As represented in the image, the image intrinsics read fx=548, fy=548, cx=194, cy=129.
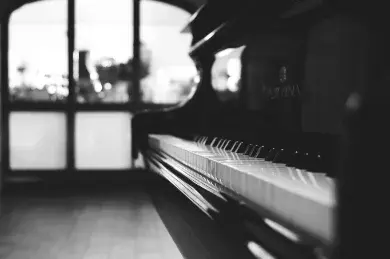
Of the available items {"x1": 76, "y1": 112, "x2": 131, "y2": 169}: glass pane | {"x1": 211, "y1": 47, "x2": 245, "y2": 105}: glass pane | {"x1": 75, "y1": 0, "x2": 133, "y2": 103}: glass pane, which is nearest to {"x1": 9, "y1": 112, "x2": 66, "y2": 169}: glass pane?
{"x1": 76, "y1": 112, "x2": 131, "y2": 169}: glass pane

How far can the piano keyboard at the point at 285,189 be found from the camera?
0.78m

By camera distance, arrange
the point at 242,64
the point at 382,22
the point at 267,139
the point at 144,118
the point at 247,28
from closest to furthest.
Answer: the point at 382,22
the point at 267,139
the point at 247,28
the point at 242,64
the point at 144,118

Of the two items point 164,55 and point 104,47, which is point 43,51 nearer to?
point 104,47

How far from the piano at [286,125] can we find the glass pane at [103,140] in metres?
2.76

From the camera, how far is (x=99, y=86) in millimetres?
5922

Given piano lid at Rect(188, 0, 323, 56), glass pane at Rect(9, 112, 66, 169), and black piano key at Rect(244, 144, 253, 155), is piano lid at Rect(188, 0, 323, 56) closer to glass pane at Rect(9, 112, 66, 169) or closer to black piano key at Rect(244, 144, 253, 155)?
black piano key at Rect(244, 144, 253, 155)

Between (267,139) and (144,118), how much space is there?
1.71 m

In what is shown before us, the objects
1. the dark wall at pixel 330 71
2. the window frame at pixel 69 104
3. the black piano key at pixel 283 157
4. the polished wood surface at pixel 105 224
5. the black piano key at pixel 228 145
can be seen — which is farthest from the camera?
the window frame at pixel 69 104

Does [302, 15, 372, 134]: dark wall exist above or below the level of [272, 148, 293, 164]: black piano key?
above

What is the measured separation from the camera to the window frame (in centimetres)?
565

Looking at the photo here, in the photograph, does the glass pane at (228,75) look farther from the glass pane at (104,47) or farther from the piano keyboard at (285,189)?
the glass pane at (104,47)

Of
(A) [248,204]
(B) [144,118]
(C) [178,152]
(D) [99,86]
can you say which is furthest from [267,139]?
(D) [99,86]

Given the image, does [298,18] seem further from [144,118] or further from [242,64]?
[144,118]

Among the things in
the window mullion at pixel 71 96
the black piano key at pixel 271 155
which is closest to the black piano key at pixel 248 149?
the black piano key at pixel 271 155
